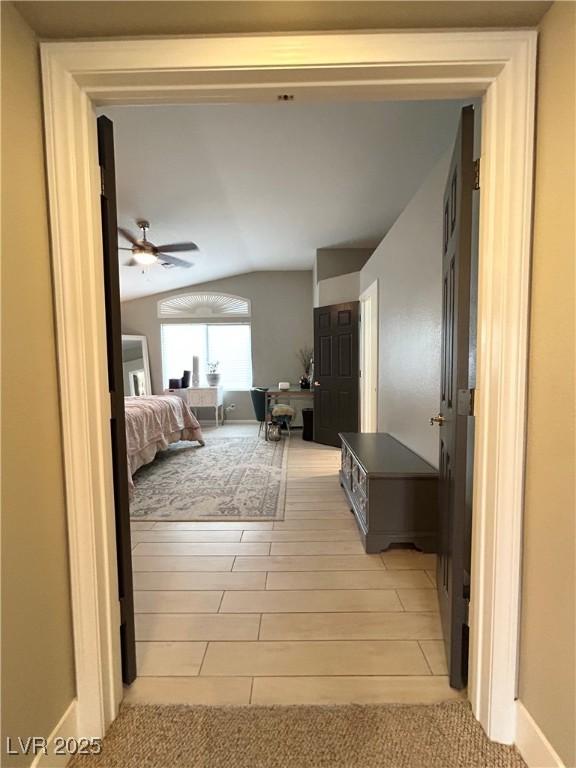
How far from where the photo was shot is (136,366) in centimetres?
701

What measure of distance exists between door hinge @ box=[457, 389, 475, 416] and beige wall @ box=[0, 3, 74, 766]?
1.38m

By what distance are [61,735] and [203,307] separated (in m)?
6.81

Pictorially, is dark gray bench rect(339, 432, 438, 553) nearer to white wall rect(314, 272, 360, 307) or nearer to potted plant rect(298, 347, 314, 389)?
white wall rect(314, 272, 360, 307)

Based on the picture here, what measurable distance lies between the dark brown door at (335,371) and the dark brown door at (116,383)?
3.96m

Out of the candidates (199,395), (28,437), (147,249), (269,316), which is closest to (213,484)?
(147,249)

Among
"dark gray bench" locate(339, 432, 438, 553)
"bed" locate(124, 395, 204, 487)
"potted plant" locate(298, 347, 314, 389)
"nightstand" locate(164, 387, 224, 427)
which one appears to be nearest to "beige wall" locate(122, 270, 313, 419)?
"potted plant" locate(298, 347, 314, 389)

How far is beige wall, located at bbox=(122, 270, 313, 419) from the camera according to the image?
24.0ft

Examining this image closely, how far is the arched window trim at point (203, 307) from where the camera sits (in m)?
7.38

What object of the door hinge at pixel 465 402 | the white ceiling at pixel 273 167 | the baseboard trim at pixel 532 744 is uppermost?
the white ceiling at pixel 273 167

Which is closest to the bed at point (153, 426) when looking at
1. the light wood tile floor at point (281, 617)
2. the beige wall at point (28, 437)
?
the light wood tile floor at point (281, 617)

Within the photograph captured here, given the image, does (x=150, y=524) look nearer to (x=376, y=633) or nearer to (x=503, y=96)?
(x=376, y=633)

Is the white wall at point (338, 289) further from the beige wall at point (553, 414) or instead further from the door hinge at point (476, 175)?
the beige wall at point (553, 414)

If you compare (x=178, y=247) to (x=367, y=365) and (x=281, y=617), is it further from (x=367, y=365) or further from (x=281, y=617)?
(x=281, y=617)

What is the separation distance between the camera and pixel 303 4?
104 cm
